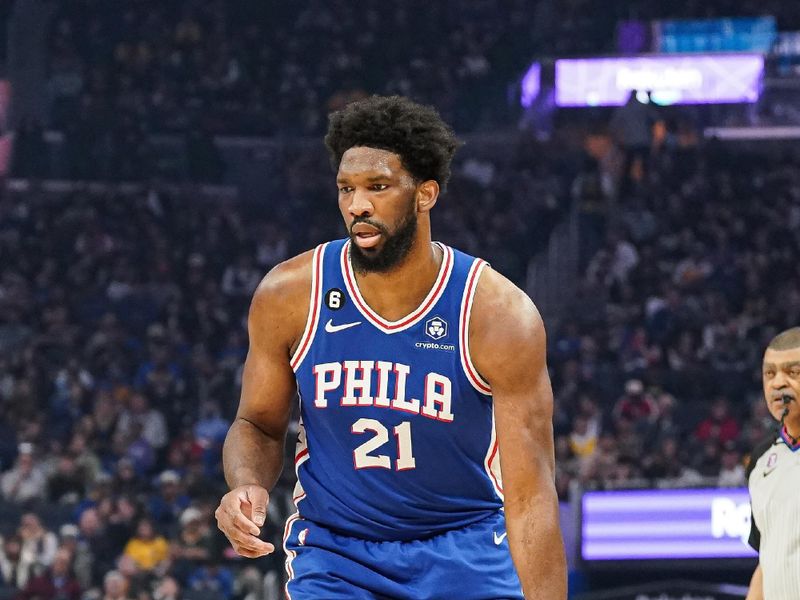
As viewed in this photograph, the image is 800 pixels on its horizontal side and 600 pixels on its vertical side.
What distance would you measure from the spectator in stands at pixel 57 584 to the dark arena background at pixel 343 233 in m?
0.02

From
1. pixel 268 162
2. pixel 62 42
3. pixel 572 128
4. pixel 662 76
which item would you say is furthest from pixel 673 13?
pixel 62 42

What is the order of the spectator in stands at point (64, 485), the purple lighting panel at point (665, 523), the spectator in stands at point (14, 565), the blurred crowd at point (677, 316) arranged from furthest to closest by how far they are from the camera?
the blurred crowd at point (677, 316), the spectator in stands at point (64, 485), the purple lighting panel at point (665, 523), the spectator in stands at point (14, 565)

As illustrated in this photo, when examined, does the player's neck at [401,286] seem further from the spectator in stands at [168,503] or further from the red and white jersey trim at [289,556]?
the spectator in stands at [168,503]

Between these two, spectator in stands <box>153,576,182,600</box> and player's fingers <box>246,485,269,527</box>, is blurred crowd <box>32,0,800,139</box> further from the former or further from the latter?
player's fingers <box>246,485,269,527</box>

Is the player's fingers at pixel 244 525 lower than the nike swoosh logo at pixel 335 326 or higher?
lower

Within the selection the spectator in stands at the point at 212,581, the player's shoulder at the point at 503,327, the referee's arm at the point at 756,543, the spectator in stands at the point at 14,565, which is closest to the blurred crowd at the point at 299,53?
the spectator in stands at the point at 14,565

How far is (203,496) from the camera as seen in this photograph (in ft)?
42.9

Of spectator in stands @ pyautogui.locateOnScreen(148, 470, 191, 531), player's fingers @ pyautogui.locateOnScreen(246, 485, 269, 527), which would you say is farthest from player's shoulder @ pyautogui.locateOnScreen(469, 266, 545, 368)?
spectator in stands @ pyautogui.locateOnScreen(148, 470, 191, 531)

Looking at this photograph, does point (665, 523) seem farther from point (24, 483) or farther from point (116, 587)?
point (24, 483)

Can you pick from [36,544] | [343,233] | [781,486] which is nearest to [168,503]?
[36,544]

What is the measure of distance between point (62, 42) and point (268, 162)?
13.6 feet

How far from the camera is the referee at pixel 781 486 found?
521 centimetres

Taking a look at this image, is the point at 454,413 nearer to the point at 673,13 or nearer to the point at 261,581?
the point at 261,581

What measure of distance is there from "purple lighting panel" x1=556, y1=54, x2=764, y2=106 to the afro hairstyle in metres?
20.5
